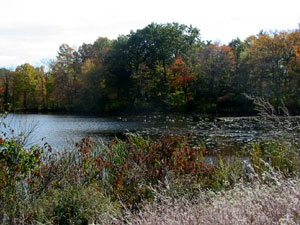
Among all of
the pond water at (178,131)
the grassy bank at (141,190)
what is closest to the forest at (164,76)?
the pond water at (178,131)

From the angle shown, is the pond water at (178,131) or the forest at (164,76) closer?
the pond water at (178,131)

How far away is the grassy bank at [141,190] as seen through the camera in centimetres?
426

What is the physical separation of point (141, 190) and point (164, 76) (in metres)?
51.2

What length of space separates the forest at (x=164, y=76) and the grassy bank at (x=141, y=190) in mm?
36026

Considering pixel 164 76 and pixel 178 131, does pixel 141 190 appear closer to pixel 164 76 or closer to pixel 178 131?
pixel 178 131

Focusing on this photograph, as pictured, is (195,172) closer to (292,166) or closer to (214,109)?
(292,166)

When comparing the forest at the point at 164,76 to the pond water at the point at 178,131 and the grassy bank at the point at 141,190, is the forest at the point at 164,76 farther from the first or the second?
the grassy bank at the point at 141,190

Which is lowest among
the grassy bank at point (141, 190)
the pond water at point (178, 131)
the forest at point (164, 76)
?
the pond water at point (178, 131)

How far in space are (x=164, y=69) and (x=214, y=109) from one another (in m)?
12.4

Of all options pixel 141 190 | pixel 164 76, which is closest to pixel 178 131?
pixel 141 190

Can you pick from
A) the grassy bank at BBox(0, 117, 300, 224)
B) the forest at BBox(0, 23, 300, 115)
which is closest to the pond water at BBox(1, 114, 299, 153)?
the grassy bank at BBox(0, 117, 300, 224)

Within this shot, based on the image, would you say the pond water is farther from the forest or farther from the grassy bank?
the forest

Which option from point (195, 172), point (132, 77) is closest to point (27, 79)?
point (132, 77)

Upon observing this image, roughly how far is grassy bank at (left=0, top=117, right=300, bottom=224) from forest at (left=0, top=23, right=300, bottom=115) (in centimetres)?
3603
